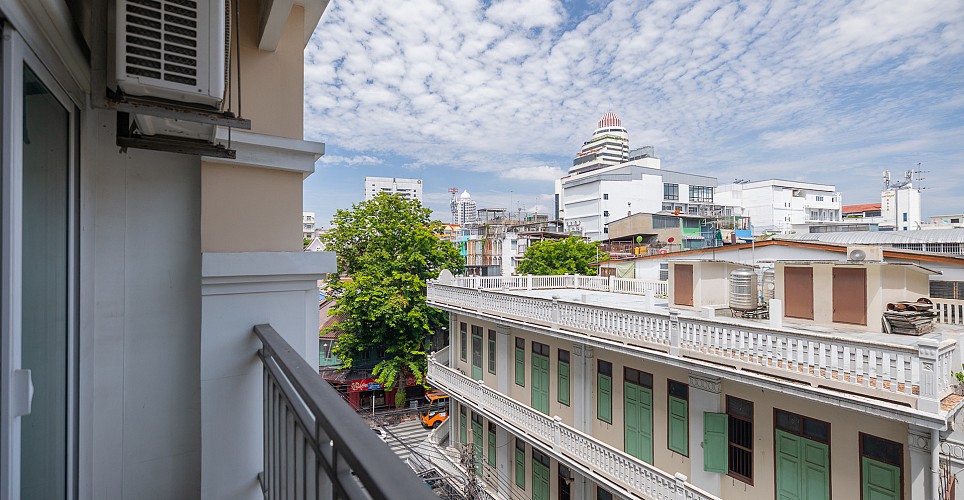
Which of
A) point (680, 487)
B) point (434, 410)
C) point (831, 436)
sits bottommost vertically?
point (434, 410)

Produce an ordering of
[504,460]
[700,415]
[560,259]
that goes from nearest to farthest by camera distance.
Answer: [700,415] → [504,460] → [560,259]

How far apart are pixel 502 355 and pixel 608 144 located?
56.9 m

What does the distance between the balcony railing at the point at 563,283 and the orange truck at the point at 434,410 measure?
16.0 feet

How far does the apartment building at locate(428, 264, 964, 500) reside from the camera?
4.04m

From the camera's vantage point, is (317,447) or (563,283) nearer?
(317,447)

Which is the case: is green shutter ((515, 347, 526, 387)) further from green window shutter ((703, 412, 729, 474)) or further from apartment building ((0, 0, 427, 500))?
apartment building ((0, 0, 427, 500))

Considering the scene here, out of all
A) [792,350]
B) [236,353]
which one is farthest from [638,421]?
[236,353]

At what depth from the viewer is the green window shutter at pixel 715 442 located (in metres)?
5.47

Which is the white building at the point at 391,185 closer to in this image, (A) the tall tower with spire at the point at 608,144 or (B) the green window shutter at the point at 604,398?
(A) the tall tower with spire at the point at 608,144

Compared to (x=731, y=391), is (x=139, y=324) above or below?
above

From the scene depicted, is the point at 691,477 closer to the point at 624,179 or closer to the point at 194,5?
the point at 194,5

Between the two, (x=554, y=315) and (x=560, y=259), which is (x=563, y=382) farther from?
(x=560, y=259)

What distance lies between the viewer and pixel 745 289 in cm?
637

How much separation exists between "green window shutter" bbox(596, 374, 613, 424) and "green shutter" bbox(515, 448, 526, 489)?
2505 millimetres
